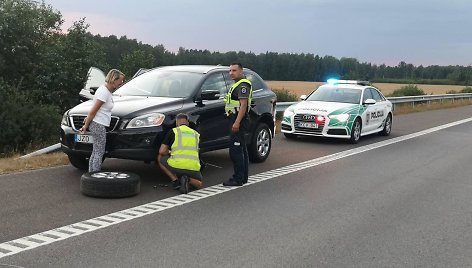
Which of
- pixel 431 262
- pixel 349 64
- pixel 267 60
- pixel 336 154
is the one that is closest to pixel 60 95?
pixel 336 154

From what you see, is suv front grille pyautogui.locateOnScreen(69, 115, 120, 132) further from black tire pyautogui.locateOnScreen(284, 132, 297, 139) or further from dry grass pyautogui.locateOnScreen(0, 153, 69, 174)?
black tire pyautogui.locateOnScreen(284, 132, 297, 139)

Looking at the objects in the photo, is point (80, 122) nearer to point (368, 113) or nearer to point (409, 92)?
point (368, 113)

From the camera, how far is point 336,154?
459 inches

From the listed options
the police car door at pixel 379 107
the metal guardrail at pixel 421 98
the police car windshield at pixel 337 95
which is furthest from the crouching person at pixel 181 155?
the metal guardrail at pixel 421 98

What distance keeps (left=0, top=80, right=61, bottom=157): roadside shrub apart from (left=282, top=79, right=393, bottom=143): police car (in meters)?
6.38

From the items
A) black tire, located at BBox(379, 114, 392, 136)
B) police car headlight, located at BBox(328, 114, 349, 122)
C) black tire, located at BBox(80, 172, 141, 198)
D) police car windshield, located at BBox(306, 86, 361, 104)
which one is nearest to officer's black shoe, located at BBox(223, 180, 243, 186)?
black tire, located at BBox(80, 172, 141, 198)

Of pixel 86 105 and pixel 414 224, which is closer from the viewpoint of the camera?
pixel 414 224

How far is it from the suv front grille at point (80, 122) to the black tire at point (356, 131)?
7.73m

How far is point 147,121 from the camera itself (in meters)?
7.46

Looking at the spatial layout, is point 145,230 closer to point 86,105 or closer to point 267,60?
point 86,105

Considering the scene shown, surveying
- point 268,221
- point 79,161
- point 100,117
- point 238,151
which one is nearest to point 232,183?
point 238,151

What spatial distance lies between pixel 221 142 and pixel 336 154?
3830mm

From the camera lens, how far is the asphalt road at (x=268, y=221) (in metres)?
4.64

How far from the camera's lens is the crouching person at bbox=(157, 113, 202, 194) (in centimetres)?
724
